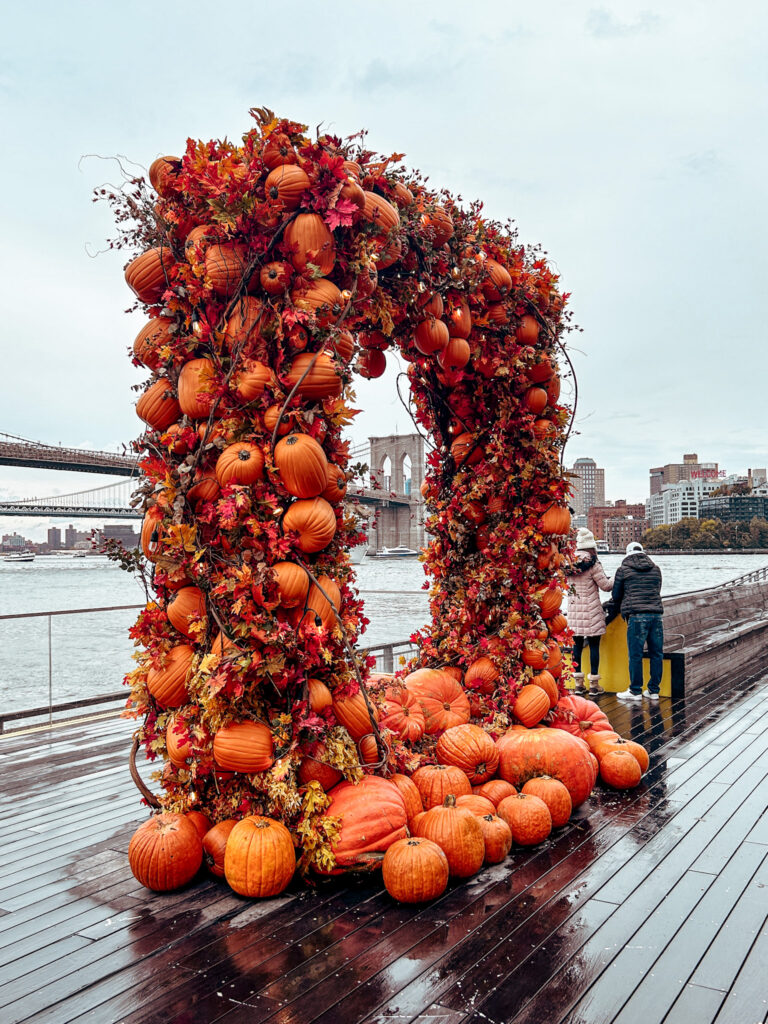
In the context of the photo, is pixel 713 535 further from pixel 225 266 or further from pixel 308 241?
pixel 225 266

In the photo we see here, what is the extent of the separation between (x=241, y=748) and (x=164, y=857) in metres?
0.49

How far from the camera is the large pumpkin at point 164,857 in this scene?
275cm

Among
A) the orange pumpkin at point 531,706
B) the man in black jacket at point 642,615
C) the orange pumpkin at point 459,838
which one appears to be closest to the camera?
the orange pumpkin at point 459,838

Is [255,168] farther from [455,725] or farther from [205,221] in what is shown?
[455,725]

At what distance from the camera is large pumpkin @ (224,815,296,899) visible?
2703 mm

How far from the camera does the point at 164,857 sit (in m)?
2.76

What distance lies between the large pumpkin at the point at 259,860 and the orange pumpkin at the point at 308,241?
2.30 meters

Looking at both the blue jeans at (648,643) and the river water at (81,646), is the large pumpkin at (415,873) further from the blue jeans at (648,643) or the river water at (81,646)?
the blue jeans at (648,643)

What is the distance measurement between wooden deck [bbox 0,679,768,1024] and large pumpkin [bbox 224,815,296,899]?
0.22ft

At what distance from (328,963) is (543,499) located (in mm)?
3073

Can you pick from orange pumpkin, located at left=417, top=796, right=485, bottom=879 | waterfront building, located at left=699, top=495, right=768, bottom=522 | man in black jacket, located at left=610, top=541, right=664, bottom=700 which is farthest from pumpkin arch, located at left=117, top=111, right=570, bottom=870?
waterfront building, located at left=699, top=495, right=768, bottom=522

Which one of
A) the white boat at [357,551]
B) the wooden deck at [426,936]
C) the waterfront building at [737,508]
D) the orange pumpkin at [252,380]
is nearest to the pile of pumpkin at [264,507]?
the orange pumpkin at [252,380]

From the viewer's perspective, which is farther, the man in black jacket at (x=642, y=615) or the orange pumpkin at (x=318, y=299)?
the man in black jacket at (x=642, y=615)

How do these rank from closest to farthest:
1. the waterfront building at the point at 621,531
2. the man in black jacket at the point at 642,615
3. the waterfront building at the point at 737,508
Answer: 1. the man in black jacket at the point at 642,615
2. the waterfront building at the point at 621,531
3. the waterfront building at the point at 737,508
